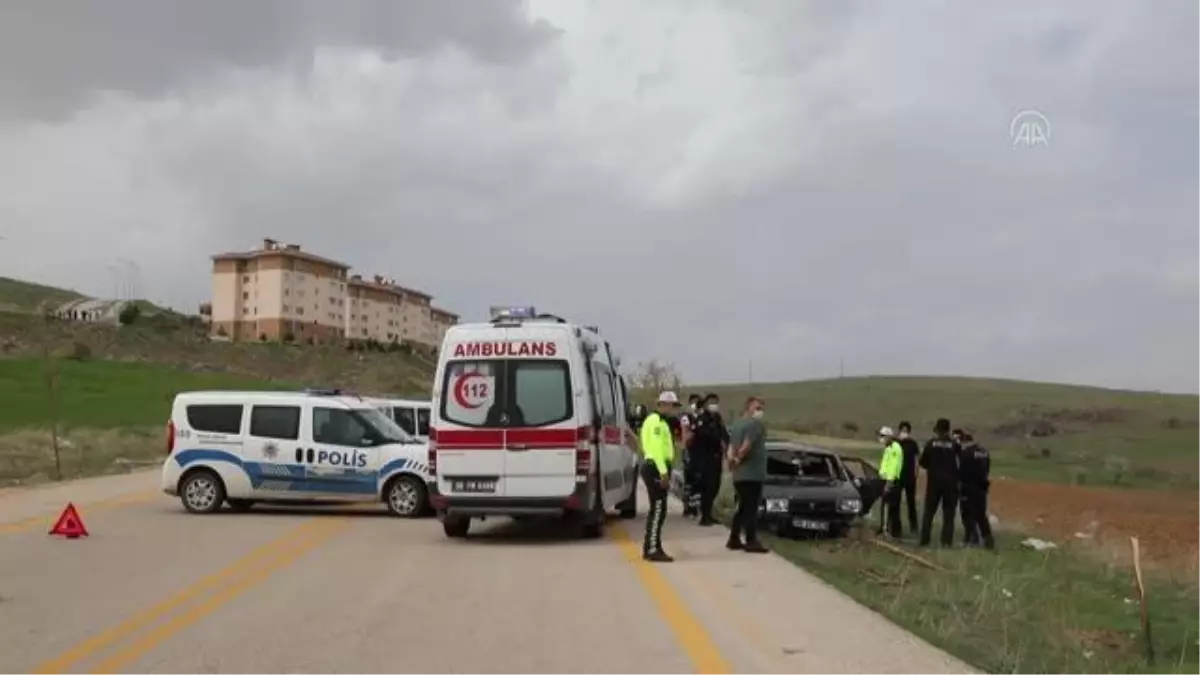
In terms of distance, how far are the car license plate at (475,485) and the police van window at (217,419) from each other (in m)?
5.95

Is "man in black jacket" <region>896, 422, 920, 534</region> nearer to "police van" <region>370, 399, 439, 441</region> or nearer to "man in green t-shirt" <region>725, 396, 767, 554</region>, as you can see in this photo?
"man in green t-shirt" <region>725, 396, 767, 554</region>

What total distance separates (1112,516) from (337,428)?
69.9 ft

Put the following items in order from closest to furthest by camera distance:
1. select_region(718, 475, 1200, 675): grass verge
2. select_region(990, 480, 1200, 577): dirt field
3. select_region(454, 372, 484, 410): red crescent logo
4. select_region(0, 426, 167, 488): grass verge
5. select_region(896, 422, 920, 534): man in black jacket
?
select_region(718, 475, 1200, 675): grass verge → select_region(454, 372, 484, 410): red crescent logo → select_region(896, 422, 920, 534): man in black jacket → select_region(990, 480, 1200, 577): dirt field → select_region(0, 426, 167, 488): grass verge

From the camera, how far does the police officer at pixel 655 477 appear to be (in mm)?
14008

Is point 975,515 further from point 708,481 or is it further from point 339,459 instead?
point 339,459

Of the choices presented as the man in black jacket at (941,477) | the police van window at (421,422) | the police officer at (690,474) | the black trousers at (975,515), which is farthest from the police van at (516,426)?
the police van window at (421,422)

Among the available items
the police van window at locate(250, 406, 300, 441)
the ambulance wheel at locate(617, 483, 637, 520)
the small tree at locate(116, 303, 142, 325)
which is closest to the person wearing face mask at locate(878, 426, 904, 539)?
the ambulance wheel at locate(617, 483, 637, 520)

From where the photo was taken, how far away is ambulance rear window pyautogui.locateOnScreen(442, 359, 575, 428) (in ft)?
51.7

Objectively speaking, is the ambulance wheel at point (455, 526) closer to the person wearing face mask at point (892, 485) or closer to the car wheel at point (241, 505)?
the car wheel at point (241, 505)

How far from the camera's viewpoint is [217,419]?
20.3 m

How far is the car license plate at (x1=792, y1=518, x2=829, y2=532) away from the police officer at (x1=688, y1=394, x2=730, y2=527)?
4.90ft

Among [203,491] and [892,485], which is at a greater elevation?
[892,485]

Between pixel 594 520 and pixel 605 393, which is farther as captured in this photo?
pixel 605 393

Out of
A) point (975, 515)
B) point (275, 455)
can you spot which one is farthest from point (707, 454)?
point (275, 455)
